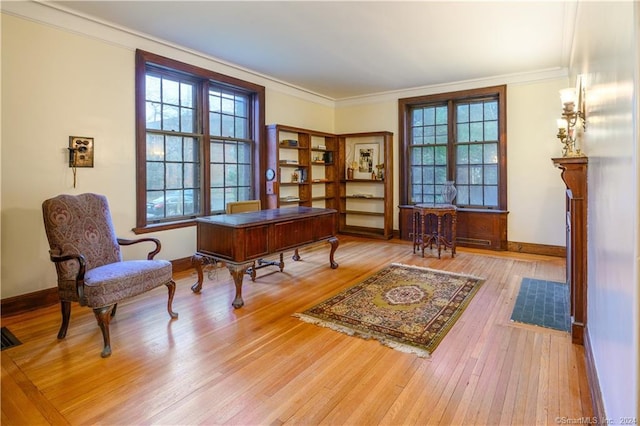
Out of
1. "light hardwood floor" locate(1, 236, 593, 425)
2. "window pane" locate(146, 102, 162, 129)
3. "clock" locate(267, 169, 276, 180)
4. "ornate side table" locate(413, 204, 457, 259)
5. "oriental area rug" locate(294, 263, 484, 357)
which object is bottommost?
"light hardwood floor" locate(1, 236, 593, 425)

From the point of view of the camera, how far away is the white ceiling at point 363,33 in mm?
3373

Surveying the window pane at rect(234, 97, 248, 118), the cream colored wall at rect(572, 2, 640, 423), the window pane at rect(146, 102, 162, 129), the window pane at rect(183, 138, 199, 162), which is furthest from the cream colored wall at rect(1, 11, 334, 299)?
the cream colored wall at rect(572, 2, 640, 423)

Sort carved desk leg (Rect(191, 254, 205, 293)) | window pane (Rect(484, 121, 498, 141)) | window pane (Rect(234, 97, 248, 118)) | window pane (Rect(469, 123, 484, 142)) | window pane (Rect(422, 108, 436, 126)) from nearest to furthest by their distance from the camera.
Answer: carved desk leg (Rect(191, 254, 205, 293)) < window pane (Rect(234, 97, 248, 118)) < window pane (Rect(484, 121, 498, 141)) < window pane (Rect(469, 123, 484, 142)) < window pane (Rect(422, 108, 436, 126))

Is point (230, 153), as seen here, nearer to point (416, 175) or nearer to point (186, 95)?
point (186, 95)

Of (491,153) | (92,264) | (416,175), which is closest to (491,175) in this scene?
(491,153)

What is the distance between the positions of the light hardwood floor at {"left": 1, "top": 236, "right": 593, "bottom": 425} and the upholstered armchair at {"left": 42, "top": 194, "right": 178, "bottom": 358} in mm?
243

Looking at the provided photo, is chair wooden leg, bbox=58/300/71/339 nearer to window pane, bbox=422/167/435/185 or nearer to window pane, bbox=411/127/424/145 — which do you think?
window pane, bbox=422/167/435/185

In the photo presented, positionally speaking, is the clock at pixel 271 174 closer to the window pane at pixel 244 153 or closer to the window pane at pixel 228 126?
the window pane at pixel 244 153

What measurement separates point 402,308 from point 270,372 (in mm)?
1470

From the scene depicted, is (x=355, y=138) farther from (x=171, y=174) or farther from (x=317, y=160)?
(x=171, y=174)

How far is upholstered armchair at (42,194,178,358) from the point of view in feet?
8.28

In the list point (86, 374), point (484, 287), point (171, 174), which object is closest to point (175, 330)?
point (86, 374)

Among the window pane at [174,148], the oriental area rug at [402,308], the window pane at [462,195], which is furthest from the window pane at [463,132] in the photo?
the window pane at [174,148]

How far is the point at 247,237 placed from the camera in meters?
3.39
